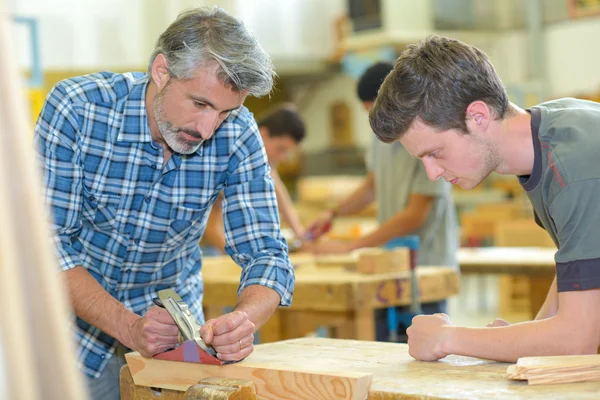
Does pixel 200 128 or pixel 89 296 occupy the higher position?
pixel 200 128

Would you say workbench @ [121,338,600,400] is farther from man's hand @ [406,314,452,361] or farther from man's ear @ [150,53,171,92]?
man's ear @ [150,53,171,92]

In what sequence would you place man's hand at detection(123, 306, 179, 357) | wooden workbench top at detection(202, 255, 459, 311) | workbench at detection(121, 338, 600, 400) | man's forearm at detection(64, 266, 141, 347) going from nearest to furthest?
workbench at detection(121, 338, 600, 400), man's hand at detection(123, 306, 179, 357), man's forearm at detection(64, 266, 141, 347), wooden workbench top at detection(202, 255, 459, 311)

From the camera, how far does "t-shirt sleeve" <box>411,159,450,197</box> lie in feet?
12.3

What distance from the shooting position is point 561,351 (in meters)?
1.76

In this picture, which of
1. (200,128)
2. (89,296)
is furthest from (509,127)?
(89,296)

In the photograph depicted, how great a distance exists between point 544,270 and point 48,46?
6858mm

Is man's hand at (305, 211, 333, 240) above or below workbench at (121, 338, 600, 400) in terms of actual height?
below

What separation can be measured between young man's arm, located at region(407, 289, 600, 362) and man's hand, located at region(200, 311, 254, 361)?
38 cm

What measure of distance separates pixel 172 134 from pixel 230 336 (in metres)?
0.54

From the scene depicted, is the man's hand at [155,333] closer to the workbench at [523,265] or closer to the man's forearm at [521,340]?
Result: the man's forearm at [521,340]

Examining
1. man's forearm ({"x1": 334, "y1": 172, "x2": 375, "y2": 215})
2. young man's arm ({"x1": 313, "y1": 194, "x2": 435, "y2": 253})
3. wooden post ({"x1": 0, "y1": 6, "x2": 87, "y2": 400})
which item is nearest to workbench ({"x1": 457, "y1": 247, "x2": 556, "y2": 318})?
man's forearm ({"x1": 334, "y1": 172, "x2": 375, "y2": 215})

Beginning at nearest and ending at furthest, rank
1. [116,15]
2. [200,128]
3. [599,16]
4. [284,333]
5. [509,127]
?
1. [509,127]
2. [200,128]
3. [284,333]
4. [599,16]
5. [116,15]

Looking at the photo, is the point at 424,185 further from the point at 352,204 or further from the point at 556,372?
the point at 556,372

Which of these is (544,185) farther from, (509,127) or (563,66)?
(563,66)
